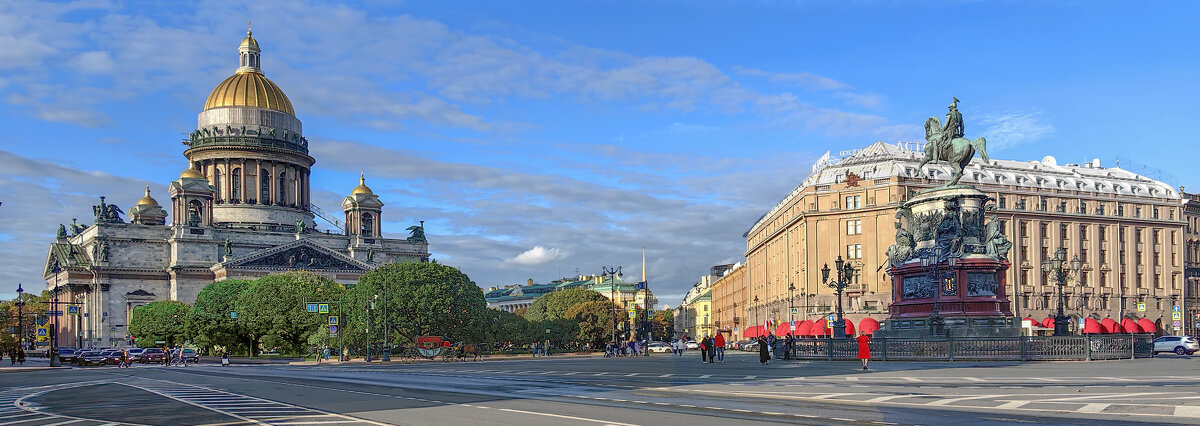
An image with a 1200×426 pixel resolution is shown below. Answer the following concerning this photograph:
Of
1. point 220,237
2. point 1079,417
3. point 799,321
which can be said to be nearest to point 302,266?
point 220,237

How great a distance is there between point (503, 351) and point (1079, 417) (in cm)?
8980

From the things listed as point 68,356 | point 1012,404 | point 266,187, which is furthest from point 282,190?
point 1012,404

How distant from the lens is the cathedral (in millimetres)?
138538

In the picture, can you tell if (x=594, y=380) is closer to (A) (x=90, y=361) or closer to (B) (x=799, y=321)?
(A) (x=90, y=361)

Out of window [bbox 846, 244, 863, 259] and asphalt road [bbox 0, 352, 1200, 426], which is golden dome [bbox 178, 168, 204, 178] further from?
asphalt road [bbox 0, 352, 1200, 426]

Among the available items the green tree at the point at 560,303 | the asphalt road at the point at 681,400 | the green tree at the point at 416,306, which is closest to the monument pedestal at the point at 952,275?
the asphalt road at the point at 681,400

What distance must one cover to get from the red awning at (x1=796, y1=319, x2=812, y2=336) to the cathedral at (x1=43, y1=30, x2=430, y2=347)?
66509 mm

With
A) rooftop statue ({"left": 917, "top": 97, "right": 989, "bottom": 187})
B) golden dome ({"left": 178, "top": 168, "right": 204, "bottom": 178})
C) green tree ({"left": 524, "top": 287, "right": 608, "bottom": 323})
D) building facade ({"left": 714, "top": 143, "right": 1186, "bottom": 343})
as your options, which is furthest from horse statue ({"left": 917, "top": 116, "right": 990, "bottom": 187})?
golden dome ({"left": 178, "top": 168, "right": 204, "bottom": 178})

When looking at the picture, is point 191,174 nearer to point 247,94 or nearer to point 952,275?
point 247,94

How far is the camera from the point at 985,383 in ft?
101

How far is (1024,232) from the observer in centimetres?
11275

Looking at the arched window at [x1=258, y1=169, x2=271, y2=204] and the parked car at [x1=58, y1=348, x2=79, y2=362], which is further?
the arched window at [x1=258, y1=169, x2=271, y2=204]

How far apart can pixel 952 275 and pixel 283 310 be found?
72.1m

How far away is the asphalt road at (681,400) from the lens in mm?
21125
